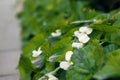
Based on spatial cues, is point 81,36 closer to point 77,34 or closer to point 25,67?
point 77,34

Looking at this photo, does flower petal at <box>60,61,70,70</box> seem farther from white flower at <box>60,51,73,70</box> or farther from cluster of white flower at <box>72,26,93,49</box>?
cluster of white flower at <box>72,26,93,49</box>

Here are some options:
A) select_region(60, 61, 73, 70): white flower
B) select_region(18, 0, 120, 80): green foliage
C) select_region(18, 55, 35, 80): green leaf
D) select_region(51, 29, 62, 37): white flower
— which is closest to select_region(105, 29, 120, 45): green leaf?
select_region(18, 0, 120, 80): green foliage

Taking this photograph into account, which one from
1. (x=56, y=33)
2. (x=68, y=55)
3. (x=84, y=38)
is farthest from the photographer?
(x=56, y=33)

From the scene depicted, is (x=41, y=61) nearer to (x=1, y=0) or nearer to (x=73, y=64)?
(x=73, y=64)

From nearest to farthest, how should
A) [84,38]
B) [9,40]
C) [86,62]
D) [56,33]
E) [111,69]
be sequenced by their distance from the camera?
[111,69] → [86,62] → [84,38] → [56,33] → [9,40]

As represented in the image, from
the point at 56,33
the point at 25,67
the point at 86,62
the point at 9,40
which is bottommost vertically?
the point at 86,62

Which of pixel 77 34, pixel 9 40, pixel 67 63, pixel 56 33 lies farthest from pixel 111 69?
pixel 9 40

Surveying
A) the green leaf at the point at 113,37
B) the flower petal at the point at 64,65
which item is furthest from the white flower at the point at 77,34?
the flower petal at the point at 64,65

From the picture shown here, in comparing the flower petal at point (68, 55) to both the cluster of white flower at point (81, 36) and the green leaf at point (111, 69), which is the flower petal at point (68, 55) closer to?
the cluster of white flower at point (81, 36)
